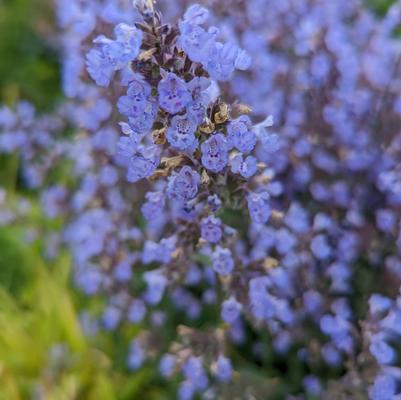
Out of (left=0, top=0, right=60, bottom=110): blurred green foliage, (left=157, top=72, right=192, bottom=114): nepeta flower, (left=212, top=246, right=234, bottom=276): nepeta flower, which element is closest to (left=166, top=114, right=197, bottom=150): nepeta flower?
(left=157, top=72, right=192, bottom=114): nepeta flower

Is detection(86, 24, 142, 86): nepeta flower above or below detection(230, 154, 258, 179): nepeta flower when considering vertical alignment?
above

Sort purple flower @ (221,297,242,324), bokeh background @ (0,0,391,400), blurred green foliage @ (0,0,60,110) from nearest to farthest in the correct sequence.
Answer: purple flower @ (221,297,242,324) → bokeh background @ (0,0,391,400) → blurred green foliage @ (0,0,60,110)

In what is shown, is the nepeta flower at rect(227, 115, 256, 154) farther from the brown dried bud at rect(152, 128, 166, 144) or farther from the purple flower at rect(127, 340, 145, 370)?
the purple flower at rect(127, 340, 145, 370)

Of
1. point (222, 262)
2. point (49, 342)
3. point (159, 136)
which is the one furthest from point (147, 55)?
point (49, 342)

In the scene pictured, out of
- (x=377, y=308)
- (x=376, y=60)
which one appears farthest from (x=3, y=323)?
(x=376, y=60)

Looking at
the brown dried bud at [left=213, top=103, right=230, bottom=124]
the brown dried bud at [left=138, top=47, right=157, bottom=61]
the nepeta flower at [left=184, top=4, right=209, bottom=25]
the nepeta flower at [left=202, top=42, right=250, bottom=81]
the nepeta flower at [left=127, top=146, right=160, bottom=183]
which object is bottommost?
the nepeta flower at [left=127, top=146, right=160, bottom=183]

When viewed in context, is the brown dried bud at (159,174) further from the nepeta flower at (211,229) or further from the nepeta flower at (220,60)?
the nepeta flower at (220,60)
